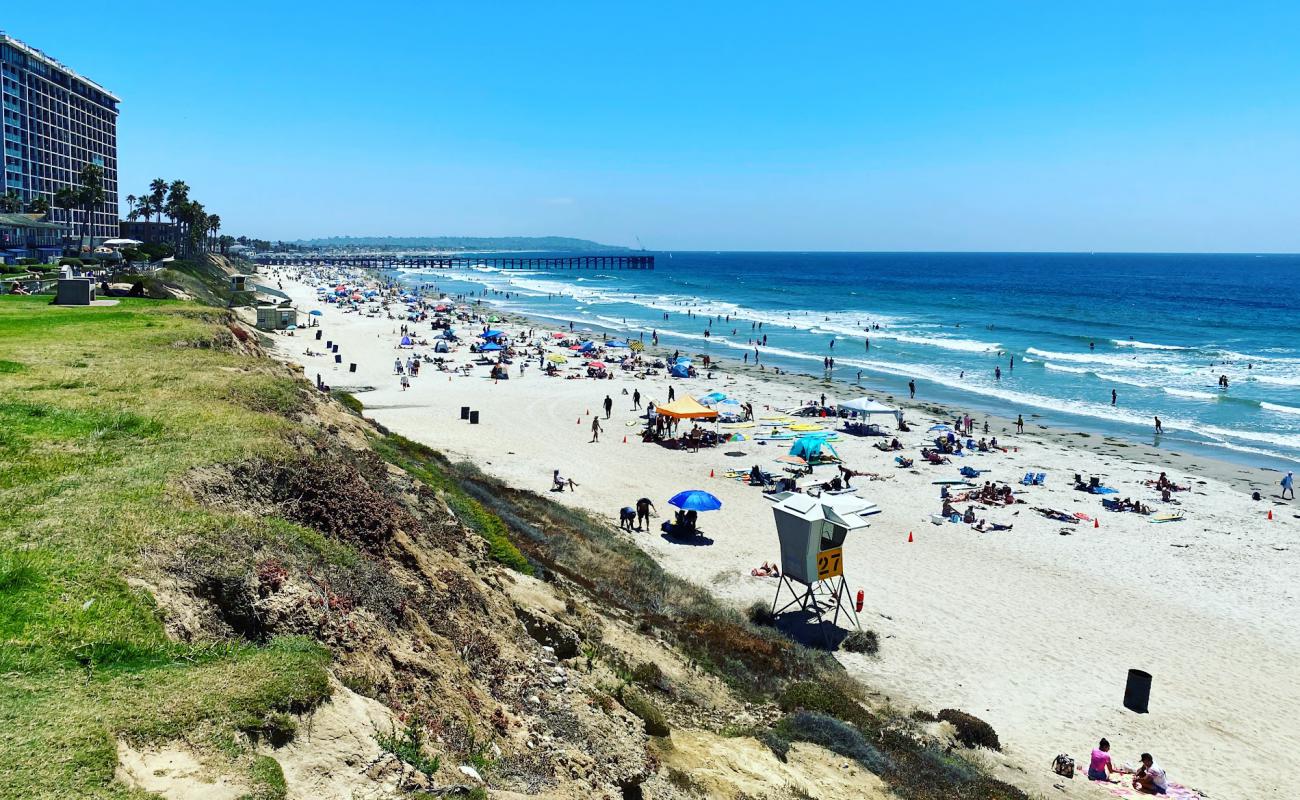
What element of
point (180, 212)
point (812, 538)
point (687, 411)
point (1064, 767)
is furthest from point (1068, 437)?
point (180, 212)

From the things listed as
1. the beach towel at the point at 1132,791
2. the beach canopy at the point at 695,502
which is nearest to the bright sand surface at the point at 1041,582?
the beach towel at the point at 1132,791

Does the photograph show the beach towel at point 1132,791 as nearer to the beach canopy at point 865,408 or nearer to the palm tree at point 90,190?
the beach canopy at point 865,408

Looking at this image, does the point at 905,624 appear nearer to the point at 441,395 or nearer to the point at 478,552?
the point at 478,552

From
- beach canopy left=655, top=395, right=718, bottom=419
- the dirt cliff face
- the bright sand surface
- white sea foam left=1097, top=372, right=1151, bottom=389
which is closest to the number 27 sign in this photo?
the bright sand surface

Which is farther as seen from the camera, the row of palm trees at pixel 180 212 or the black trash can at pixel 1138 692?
the row of palm trees at pixel 180 212

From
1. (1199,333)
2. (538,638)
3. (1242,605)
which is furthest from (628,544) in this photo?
(1199,333)

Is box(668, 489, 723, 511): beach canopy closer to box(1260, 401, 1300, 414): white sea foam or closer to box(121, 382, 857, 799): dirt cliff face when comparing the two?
box(121, 382, 857, 799): dirt cliff face
